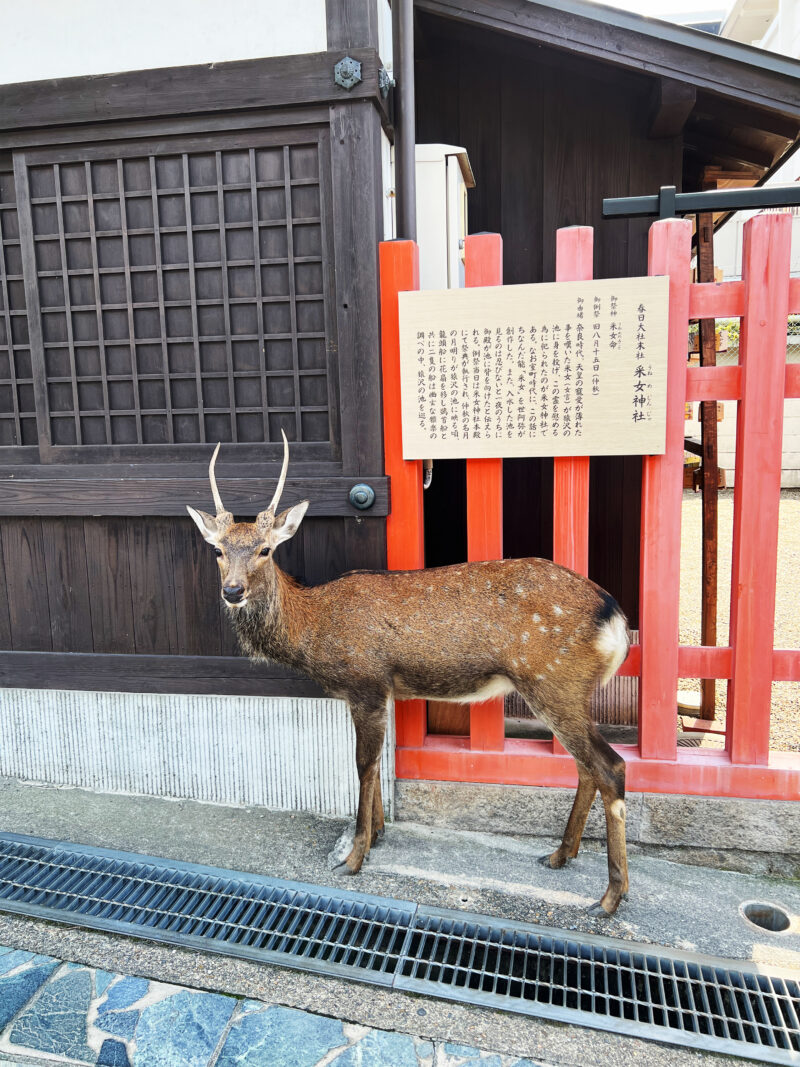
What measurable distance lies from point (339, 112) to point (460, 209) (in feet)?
3.80

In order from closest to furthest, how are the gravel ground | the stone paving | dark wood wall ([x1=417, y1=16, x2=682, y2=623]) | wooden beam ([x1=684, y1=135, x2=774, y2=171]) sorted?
the stone paving, dark wood wall ([x1=417, y1=16, x2=682, y2=623]), wooden beam ([x1=684, y1=135, x2=774, y2=171]), the gravel ground

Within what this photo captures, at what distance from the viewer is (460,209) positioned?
16.3ft

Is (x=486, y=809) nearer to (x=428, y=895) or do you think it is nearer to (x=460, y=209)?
(x=428, y=895)

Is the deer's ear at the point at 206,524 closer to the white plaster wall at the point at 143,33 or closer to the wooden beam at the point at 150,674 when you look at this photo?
the wooden beam at the point at 150,674

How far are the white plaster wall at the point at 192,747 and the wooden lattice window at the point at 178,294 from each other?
5.63 feet

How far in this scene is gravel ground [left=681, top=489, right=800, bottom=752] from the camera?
6117mm

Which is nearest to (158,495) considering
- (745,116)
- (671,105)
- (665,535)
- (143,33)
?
(143,33)

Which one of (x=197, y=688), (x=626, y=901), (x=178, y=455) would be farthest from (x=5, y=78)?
(x=626, y=901)

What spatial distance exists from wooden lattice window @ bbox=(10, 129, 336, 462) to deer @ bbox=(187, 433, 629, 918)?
92 cm

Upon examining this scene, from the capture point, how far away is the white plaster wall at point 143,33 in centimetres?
414

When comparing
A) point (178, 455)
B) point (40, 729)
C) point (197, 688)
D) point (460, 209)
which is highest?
point (460, 209)

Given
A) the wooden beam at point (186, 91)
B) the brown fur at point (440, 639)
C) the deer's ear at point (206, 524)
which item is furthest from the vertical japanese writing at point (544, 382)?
the deer's ear at point (206, 524)

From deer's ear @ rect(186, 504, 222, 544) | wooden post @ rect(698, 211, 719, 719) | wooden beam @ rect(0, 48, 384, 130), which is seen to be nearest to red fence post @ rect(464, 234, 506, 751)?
wooden beam @ rect(0, 48, 384, 130)

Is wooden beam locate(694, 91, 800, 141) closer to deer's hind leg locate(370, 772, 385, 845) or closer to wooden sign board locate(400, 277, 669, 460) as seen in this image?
wooden sign board locate(400, 277, 669, 460)
